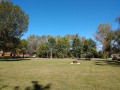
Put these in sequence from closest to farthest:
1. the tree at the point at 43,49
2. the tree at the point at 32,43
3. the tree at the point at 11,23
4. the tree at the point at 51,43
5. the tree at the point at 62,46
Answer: the tree at the point at 11,23
the tree at the point at 62,46
the tree at the point at 51,43
the tree at the point at 43,49
the tree at the point at 32,43

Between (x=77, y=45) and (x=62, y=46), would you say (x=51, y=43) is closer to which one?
(x=62, y=46)

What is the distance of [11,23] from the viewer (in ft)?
134

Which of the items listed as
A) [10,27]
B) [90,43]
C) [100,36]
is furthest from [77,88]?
[90,43]

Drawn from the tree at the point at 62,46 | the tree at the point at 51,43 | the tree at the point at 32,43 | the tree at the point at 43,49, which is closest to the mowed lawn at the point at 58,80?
the tree at the point at 62,46

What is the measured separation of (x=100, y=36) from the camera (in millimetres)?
68438

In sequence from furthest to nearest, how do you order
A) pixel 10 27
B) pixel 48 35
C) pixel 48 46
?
1. pixel 48 35
2. pixel 48 46
3. pixel 10 27

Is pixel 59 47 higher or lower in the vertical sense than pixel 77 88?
higher

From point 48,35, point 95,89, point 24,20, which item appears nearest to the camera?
point 95,89

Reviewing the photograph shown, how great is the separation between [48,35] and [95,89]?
9354cm

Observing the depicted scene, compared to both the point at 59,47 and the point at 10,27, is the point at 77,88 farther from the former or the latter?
the point at 59,47

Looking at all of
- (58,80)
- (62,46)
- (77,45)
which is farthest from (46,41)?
(58,80)

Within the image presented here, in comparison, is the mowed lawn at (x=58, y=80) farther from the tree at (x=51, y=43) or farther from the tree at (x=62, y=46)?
the tree at (x=51, y=43)

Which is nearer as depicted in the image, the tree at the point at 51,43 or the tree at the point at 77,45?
the tree at the point at 77,45

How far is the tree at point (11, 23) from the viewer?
4014 centimetres
